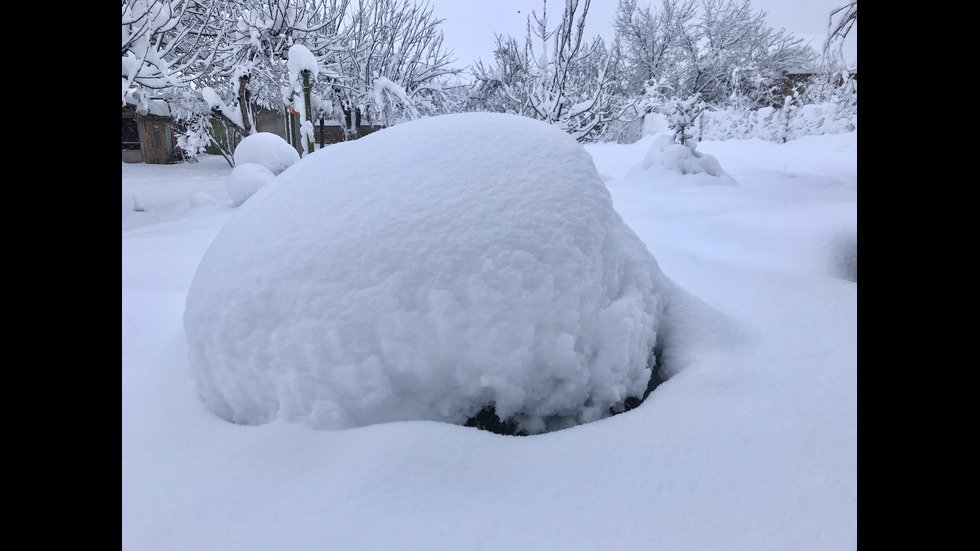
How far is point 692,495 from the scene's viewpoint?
1.05m

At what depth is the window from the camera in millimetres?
19062

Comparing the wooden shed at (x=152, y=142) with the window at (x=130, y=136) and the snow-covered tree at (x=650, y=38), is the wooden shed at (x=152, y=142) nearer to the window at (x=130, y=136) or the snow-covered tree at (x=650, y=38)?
the window at (x=130, y=136)

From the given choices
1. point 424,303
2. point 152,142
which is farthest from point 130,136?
point 424,303

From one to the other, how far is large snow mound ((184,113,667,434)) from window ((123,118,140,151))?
22.3 metres

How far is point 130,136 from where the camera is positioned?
20.2 m

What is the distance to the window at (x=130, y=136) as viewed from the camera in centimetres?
1906

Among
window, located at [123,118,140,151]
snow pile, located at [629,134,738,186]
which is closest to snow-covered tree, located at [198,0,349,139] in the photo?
snow pile, located at [629,134,738,186]

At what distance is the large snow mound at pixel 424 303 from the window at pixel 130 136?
2232cm

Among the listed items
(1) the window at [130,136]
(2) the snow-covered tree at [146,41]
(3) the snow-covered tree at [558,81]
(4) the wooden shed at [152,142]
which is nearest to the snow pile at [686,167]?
(3) the snow-covered tree at [558,81]

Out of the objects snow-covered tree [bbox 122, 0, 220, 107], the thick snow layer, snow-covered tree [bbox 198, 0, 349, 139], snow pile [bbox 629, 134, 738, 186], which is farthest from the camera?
snow-covered tree [bbox 198, 0, 349, 139]

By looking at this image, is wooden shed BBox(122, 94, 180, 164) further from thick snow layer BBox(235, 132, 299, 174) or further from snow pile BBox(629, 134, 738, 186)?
snow pile BBox(629, 134, 738, 186)

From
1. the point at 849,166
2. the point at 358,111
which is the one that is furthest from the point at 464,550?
the point at 358,111
